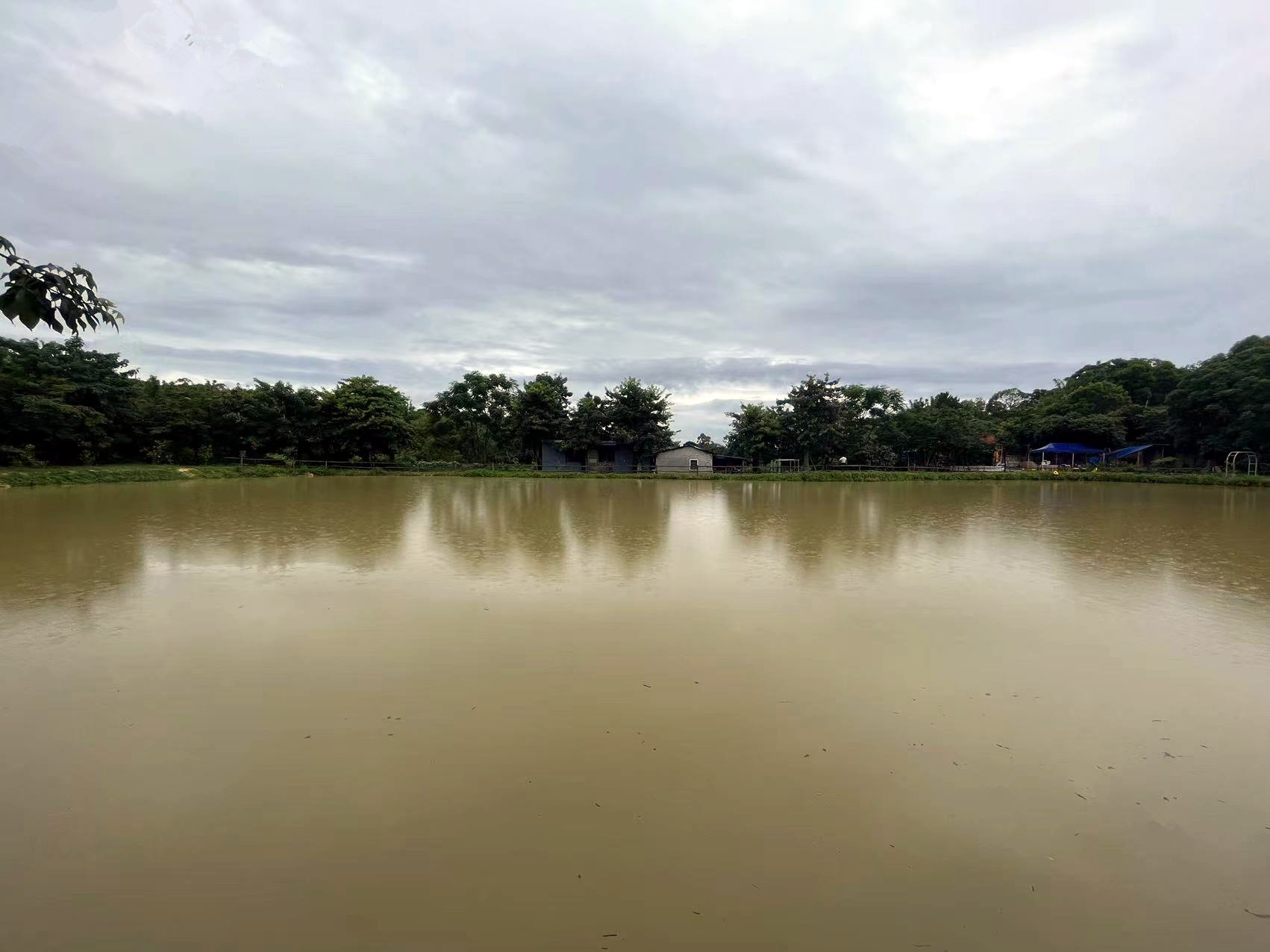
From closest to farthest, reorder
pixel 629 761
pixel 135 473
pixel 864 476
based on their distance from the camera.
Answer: pixel 629 761, pixel 135 473, pixel 864 476

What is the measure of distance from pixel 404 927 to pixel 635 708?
6.12ft

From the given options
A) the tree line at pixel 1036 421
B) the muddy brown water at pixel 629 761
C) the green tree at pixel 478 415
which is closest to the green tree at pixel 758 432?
the tree line at pixel 1036 421

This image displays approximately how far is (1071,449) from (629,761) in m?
43.0

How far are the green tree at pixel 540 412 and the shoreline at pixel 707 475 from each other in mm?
2009

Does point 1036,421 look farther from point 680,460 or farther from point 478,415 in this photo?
point 478,415

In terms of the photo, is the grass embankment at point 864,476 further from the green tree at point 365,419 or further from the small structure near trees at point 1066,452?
the small structure near trees at point 1066,452

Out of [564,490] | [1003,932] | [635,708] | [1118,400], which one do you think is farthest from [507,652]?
[1118,400]

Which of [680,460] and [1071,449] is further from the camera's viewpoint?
[1071,449]

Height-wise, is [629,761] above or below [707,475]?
below

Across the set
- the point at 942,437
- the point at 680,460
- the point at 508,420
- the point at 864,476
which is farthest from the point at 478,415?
the point at 942,437

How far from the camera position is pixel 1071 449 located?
36.7 m

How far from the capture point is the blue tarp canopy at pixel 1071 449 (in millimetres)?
36625

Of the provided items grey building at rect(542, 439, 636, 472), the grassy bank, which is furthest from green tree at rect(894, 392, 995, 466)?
the grassy bank

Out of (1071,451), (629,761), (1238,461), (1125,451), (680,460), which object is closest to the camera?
(629,761)
